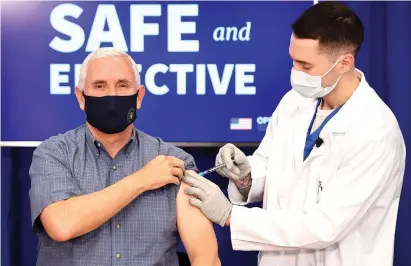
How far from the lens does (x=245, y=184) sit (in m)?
2.70

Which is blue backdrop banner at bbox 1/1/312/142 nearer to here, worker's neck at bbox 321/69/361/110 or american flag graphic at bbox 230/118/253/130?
american flag graphic at bbox 230/118/253/130

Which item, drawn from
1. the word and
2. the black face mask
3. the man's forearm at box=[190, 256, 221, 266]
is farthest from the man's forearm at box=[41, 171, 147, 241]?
the word and

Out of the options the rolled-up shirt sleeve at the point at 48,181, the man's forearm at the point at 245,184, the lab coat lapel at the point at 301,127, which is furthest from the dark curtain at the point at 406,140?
the rolled-up shirt sleeve at the point at 48,181

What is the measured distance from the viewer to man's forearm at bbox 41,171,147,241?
2.03m

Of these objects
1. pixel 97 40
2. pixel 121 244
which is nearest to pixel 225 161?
pixel 121 244

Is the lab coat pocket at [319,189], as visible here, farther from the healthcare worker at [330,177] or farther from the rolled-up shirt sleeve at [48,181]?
the rolled-up shirt sleeve at [48,181]

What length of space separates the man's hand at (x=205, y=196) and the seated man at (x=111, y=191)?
3 cm

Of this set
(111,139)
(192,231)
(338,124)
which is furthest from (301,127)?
(111,139)

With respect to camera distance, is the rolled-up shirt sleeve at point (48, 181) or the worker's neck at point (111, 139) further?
the worker's neck at point (111, 139)

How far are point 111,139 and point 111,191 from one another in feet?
0.86

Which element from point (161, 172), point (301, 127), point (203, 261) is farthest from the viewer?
point (301, 127)

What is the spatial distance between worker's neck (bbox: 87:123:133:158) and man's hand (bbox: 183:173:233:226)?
0.24m

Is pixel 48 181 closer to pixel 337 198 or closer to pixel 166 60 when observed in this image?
pixel 337 198

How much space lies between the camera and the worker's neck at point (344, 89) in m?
2.42
